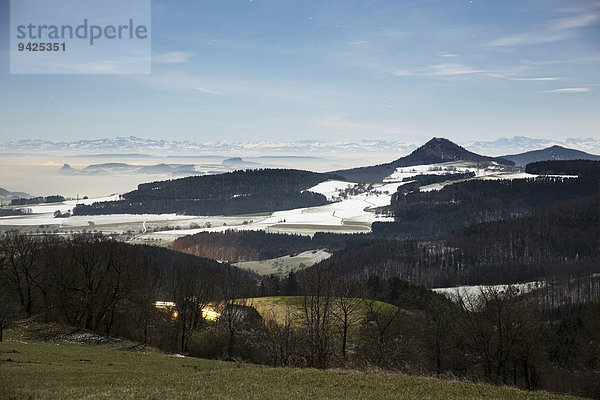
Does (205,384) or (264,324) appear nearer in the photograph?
(205,384)

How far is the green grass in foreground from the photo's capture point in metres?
26.0

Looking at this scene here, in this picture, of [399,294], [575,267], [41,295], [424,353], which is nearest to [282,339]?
[424,353]

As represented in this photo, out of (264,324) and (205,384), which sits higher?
(205,384)

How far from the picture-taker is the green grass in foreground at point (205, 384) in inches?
1025

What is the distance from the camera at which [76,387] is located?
2698cm

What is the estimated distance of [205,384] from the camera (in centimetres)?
2886

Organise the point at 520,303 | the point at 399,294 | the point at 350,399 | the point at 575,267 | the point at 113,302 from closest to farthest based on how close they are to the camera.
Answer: the point at 350,399 < the point at 520,303 < the point at 113,302 < the point at 399,294 < the point at 575,267

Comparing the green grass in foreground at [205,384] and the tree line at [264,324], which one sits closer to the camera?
the green grass in foreground at [205,384]

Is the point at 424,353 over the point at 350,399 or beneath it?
beneath

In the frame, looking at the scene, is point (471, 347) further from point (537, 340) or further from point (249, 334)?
point (249, 334)

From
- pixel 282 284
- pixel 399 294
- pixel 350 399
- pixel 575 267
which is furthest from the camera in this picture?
pixel 575 267

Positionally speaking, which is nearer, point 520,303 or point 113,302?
point 520,303

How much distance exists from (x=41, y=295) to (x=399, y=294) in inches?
2818

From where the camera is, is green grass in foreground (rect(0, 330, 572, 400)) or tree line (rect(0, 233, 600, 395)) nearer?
green grass in foreground (rect(0, 330, 572, 400))
